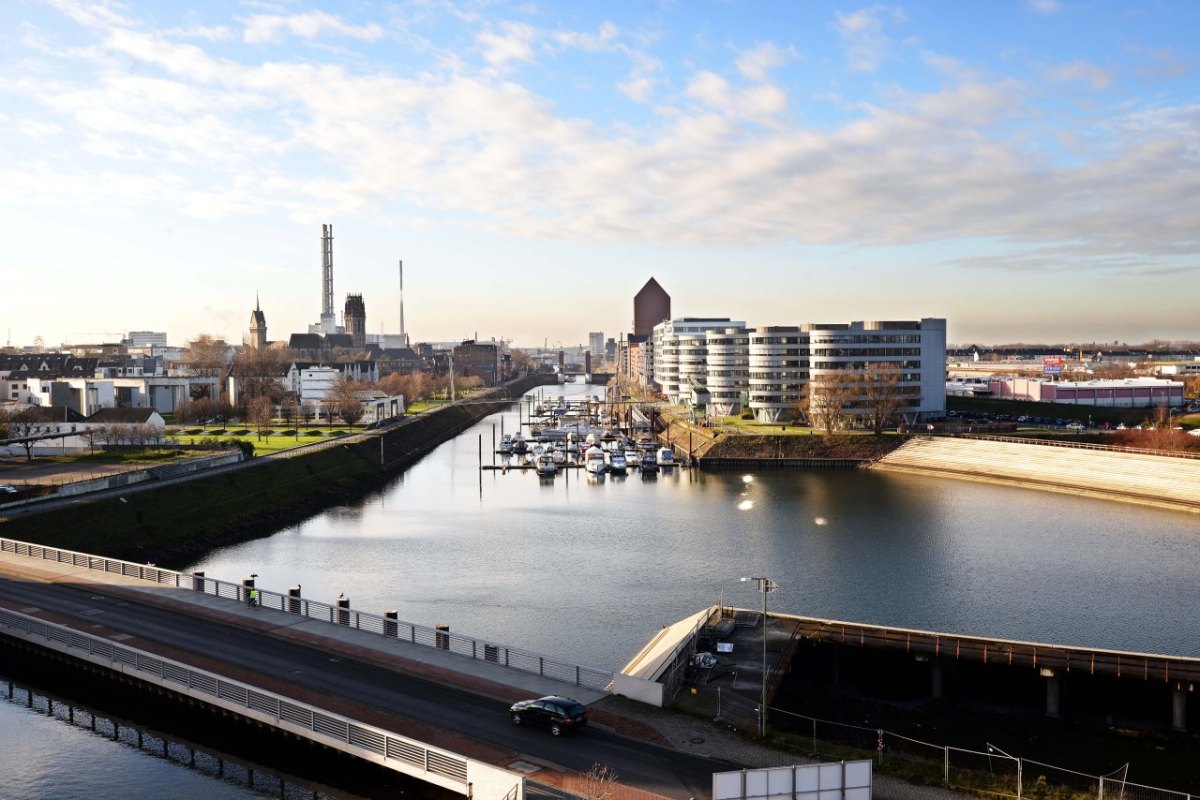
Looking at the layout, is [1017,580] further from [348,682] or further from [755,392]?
[755,392]

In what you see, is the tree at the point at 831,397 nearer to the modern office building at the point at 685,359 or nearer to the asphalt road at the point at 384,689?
the modern office building at the point at 685,359

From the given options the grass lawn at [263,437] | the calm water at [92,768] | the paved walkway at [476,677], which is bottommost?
the calm water at [92,768]

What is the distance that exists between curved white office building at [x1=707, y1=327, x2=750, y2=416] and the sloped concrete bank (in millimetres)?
61801

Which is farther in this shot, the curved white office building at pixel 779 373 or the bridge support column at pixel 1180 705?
the curved white office building at pixel 779 373

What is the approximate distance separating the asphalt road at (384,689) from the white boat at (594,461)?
200 feet

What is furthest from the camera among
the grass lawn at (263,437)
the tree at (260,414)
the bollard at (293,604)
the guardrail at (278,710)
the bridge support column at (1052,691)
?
the tree at (260,414)

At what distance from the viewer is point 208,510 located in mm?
62812

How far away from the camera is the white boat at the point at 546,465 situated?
96500mm

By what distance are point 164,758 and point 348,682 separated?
5.56m

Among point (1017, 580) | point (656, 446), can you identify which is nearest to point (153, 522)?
point (1017, 580)

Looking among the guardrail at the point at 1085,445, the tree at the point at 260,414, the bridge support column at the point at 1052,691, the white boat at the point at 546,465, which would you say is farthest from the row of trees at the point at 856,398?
the bridge support column at the point at 1052,691

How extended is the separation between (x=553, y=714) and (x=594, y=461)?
7373 centimetres

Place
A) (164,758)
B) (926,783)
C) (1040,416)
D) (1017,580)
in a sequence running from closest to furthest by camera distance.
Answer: (926,783) → (164,758) → (1017,580) → (1040,416)

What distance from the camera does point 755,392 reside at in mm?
124750
